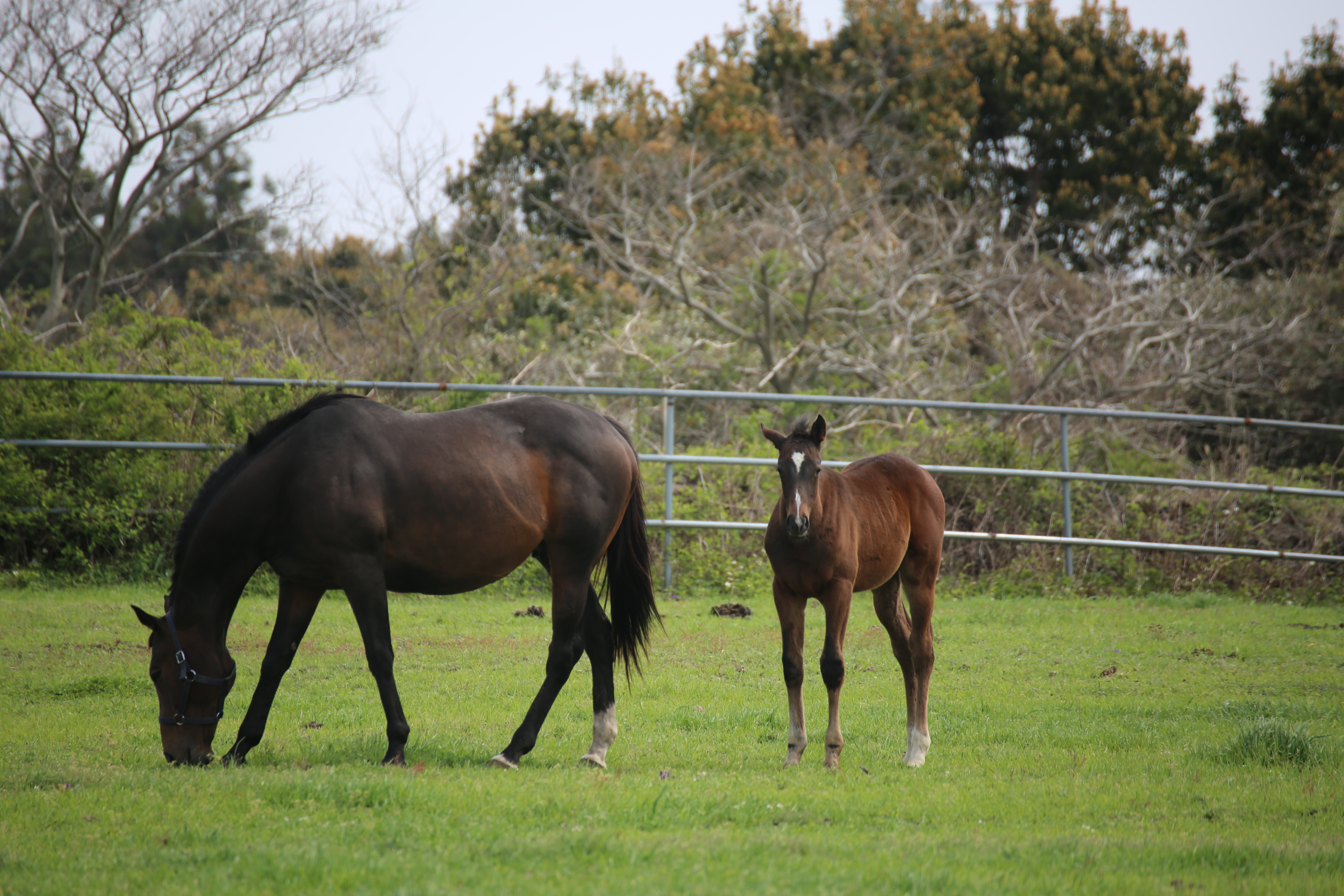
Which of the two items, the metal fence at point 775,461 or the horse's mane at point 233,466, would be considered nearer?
the horse's mane at point 233,466

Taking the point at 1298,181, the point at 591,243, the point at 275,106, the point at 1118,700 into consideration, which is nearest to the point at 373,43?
the point at 275,106

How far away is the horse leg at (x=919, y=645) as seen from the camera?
16.2ft

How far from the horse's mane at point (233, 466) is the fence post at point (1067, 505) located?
7604 millimetres

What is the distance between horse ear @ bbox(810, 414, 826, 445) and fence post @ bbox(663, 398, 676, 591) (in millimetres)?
4946

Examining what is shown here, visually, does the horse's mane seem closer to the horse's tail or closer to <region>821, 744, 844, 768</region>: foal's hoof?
the horse's tail

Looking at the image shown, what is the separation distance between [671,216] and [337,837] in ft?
46.5

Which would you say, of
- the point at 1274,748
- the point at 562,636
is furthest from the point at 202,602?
the point at 1274,748

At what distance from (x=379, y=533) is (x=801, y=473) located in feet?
6.35

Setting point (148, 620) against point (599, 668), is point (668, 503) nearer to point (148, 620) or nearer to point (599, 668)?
point (599, 668)

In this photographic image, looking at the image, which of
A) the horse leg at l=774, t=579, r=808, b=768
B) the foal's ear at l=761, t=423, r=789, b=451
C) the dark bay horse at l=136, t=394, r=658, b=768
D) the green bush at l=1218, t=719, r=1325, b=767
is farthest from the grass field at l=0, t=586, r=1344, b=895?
the foal's ear at l=761, t=423, r=789, b=451

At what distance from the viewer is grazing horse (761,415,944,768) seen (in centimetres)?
478

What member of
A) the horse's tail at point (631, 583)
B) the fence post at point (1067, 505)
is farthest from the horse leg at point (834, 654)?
the fence post at point (1067, 505)

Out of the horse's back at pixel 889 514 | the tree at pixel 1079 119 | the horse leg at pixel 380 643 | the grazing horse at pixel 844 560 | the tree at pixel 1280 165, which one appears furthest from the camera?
the tree at pixel 1079 119

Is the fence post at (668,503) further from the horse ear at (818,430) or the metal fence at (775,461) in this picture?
the horse ear at (818,430)
